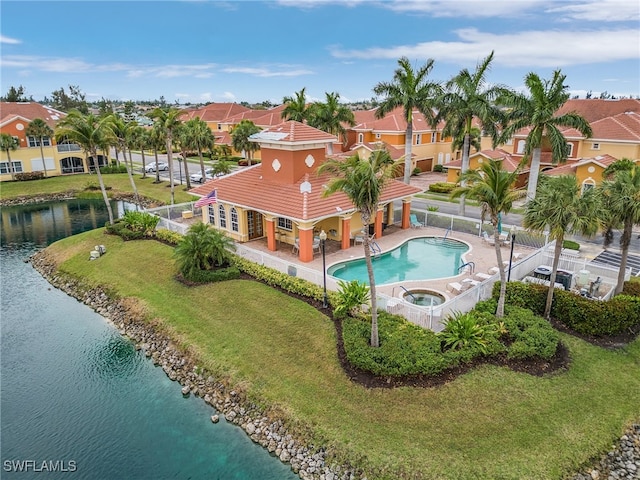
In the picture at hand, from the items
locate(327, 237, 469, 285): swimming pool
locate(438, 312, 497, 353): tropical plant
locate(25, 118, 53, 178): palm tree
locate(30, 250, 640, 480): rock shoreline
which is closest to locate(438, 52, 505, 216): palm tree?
locate(327, 237, 469, 285): swimming pool

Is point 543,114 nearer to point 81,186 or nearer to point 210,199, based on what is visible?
point 210,199

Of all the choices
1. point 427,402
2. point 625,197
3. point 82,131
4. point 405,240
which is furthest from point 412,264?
point 82,131

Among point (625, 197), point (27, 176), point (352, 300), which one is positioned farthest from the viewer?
point (27, 176)

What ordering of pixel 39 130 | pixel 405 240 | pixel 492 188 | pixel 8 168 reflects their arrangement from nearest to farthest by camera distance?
pixel 492 188 < pixel 405 240 < pixel 8 168 < pixel 39 130

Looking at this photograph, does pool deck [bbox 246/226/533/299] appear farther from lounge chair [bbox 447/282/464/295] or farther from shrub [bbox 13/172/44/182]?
shrub [bbox 13/172/44/182]

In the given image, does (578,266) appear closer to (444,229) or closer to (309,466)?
(444,229)

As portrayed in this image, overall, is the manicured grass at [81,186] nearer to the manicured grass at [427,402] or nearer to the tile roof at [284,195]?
the tile roof at [284,195]

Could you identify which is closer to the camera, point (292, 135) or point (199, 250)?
point (199, 250)

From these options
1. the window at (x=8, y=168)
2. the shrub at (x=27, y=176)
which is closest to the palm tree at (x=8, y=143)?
the window at (x=8, y=168)
